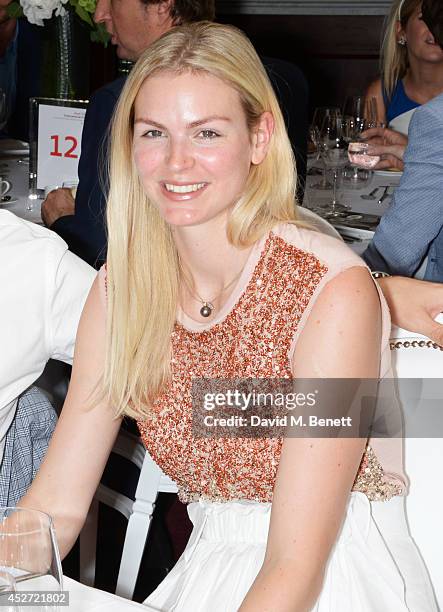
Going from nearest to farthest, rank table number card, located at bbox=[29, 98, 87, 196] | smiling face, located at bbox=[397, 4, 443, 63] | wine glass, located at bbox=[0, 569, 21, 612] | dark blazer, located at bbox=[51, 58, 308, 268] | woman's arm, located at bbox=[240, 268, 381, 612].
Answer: wine glass, located at bbox=[0, 569, 21, 612]
woman's arm, located at bbox=[240, 268, 381, 612]
dark blazer, located at bbox=[51, 58, 308, 268]
table number card, located at bbox=[29, 98, 87, 196]
smiling face, located at bbox=[397, 4, 443, 63]

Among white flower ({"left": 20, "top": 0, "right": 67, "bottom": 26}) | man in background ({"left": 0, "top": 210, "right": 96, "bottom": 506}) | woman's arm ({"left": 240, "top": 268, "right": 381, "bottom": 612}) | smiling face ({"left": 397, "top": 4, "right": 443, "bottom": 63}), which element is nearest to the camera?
woman's arm ({"left": 240, "top": 268, "right": 381, "bottom": 612})

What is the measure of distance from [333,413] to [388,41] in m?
3.36

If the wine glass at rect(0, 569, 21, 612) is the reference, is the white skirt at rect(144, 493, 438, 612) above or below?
below

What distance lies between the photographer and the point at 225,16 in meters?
6.50

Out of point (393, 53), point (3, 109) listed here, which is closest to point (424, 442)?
point (3, 109)

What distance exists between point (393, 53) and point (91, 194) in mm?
2235

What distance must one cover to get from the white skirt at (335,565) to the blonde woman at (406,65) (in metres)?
2.85

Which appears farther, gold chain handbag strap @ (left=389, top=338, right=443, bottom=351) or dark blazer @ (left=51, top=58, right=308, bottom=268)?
dark blazer @ (left=51, top=58, right=308, bottom=268)

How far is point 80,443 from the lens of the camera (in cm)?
160

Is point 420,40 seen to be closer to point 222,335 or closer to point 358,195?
point 358,195

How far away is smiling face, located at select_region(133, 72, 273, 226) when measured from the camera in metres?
1.51

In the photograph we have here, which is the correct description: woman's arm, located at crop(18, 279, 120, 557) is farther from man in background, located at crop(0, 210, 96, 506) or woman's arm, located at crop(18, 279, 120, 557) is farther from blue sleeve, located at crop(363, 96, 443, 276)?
blue sleeve, located at crop(363, 96, 443, 276)

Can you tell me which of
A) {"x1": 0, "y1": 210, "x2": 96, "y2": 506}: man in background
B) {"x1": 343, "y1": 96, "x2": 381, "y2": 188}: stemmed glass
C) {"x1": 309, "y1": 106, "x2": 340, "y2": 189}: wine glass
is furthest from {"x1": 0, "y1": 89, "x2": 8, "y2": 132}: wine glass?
{"x1": 0, "y1": 210, "x2": 96, "y2": 506}: man in background

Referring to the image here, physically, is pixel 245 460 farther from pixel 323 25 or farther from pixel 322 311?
pixel 323 25
